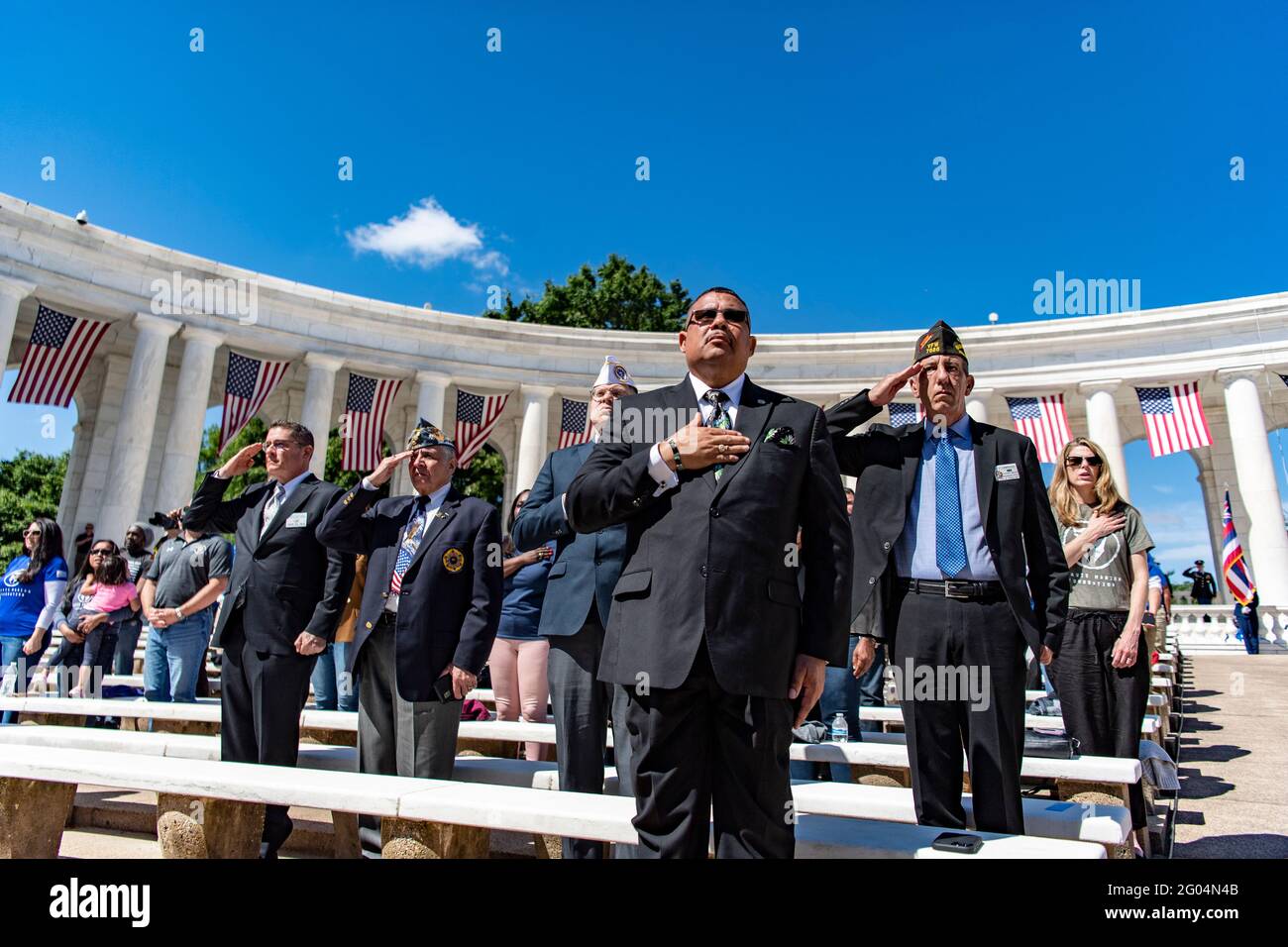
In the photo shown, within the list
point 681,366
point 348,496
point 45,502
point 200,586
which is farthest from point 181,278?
point 45,502

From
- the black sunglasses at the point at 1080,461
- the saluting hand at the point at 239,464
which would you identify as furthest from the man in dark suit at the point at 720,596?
the saluting hand at the point at 239,464

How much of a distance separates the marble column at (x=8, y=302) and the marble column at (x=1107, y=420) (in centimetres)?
4163

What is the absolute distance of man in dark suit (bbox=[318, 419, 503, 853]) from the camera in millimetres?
5969

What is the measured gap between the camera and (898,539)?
5039 millimetres

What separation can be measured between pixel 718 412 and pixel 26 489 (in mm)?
97995

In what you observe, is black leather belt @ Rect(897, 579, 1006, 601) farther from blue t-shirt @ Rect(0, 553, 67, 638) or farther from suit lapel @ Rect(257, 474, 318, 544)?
blue t-shirt @ Rect(0, 553, 67, 638)

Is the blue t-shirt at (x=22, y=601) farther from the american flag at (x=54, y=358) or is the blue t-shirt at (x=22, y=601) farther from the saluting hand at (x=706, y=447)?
the american flag at (x=54, y=358)

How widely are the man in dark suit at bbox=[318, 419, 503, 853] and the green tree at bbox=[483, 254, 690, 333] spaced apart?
50276 millimetres

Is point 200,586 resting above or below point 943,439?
below

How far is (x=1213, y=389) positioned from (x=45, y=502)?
9141cm

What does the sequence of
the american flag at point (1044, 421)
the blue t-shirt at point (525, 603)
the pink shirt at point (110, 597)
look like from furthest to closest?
1. the american flag at point (1044, 421)
2. the pink shirt at point (110, 597)
3. the blue t-shirt at point (525, 603)

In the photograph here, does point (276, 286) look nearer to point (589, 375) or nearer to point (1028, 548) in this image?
point (589, 375)

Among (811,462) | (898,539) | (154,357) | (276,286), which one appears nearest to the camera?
(811,462)

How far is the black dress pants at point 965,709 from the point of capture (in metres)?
4.42
